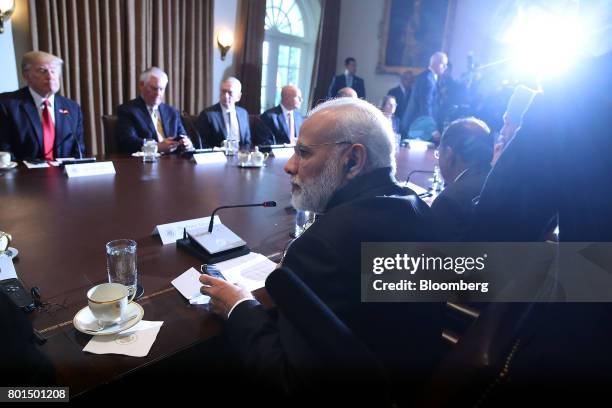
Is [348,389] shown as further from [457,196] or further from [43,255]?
[457,196]

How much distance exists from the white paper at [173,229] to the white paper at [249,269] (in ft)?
0.76

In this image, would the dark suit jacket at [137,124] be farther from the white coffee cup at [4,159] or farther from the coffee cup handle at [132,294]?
the coffee cup handle at [132,294]

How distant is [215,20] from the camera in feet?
17.6

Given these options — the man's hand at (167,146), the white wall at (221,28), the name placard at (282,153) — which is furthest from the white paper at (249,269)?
the white wall at (221,28)

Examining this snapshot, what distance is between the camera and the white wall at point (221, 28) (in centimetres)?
538

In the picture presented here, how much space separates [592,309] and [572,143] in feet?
1.20

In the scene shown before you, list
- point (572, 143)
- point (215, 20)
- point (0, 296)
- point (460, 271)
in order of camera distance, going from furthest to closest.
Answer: point (215, 20)
point (460, 271)
point (572, 143)
point (0, 296)

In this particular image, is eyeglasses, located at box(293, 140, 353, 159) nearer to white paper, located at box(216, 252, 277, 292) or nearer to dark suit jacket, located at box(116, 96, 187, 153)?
white paper, located at box(216, 252, 277, 292)

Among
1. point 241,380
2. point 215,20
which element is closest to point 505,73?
point 215,20

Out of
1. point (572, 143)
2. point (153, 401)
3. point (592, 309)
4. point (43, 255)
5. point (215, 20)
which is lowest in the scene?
point (153, 401)

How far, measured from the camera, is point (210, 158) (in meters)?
2.77

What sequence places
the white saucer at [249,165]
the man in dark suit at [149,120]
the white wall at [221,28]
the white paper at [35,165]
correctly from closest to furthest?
the white paper at [35,165] → the white saucer at [249,165] → the man in dark suit at [149,120] → the white wall at [221,28]

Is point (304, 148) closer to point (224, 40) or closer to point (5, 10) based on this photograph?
point (5, 10)

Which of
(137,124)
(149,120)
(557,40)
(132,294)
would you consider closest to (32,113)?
(137,124)
